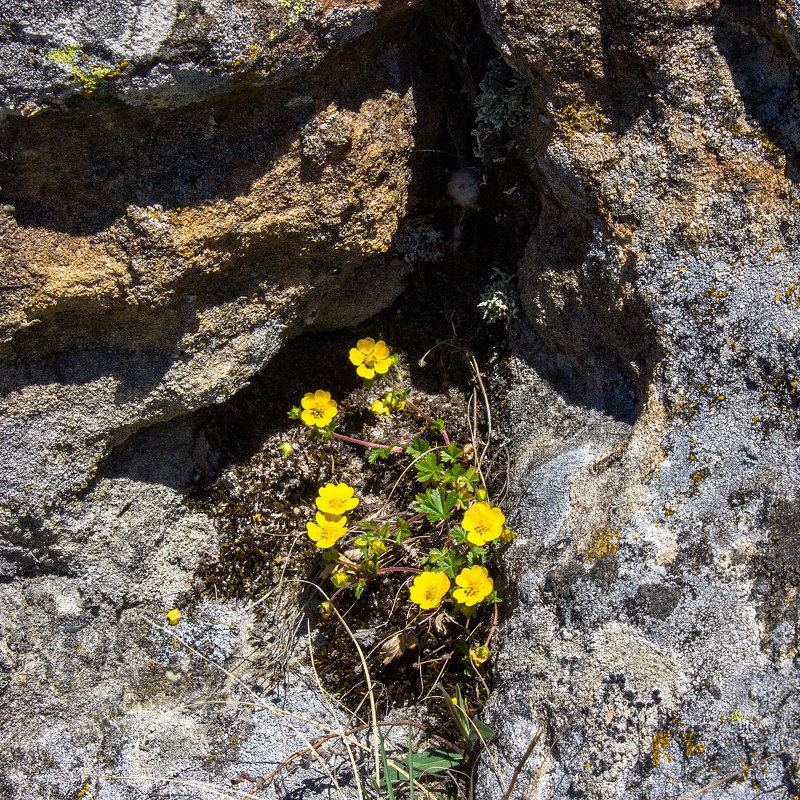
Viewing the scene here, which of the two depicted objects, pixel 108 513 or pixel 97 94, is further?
pixel 108 513

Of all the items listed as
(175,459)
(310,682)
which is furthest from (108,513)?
(310,682)

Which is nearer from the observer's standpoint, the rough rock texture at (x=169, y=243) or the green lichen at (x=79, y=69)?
the green lichen at (x=79, y=69)

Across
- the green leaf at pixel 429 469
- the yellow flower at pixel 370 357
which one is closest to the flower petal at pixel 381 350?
the yellow flower at pixel 370 357

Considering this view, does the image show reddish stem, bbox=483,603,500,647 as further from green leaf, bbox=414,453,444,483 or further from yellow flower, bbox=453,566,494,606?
green leaf, bbox=414,453,444,483

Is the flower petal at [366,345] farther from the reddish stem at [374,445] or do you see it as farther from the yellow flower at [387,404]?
the reddish stem at [374,445]

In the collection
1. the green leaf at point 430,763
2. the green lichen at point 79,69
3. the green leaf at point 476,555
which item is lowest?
the green leaf at point 430,763

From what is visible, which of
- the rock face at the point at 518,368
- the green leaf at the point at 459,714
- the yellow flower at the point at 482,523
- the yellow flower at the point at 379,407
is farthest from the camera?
the yellow flower at the point at 379,407

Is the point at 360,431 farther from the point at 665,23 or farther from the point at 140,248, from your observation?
the point at 665,23
